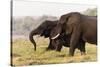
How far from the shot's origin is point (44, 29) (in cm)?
242

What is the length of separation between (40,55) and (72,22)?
58cm

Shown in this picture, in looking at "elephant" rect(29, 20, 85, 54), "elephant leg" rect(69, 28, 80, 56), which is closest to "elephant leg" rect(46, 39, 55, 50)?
"elephant" rect(29, 20, 85, 54)

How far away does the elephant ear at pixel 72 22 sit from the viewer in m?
2.51

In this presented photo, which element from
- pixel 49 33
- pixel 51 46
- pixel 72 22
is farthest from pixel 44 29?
pixel 72 22

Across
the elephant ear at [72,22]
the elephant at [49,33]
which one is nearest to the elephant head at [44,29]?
the elephant at [49,33]

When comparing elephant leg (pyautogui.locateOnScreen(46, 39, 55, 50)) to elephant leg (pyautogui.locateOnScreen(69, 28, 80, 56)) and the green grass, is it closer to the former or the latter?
the green grass

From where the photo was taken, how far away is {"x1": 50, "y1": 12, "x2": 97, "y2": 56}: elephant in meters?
2.47

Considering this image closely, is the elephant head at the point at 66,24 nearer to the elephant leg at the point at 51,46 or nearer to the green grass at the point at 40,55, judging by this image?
the elephant leg at the point at 51,46

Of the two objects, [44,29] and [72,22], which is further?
[72,22]

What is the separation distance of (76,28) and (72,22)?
0.09 metres

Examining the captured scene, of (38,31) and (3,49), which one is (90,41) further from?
(3,49)

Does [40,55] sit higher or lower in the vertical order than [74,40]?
lower

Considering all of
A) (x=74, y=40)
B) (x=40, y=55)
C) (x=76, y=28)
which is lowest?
(x=40, y=55)

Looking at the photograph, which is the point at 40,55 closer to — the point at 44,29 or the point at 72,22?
the point at 44,29
